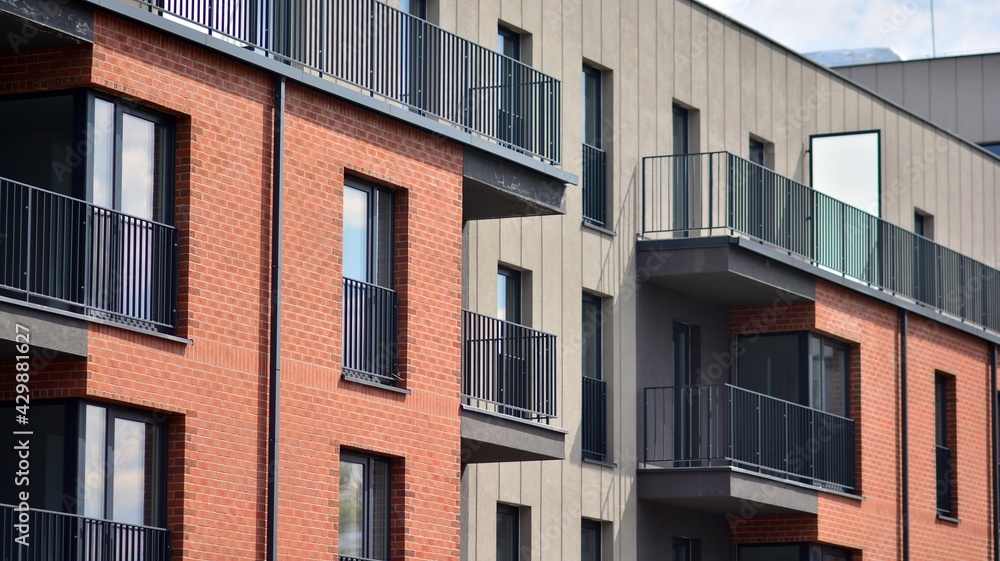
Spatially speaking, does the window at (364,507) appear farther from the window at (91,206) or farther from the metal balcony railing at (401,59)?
the metal balcony railing at (401,59)

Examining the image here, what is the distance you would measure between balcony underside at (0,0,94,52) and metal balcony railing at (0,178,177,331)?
132cm

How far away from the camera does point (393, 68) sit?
21.5m

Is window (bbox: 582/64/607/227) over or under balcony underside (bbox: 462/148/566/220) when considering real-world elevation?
over

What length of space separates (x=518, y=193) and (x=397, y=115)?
2.60 meters

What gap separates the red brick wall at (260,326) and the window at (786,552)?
32.3ft

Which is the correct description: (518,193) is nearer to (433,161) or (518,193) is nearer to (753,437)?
(433,161)

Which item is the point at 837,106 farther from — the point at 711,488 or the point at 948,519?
the point at 711,488

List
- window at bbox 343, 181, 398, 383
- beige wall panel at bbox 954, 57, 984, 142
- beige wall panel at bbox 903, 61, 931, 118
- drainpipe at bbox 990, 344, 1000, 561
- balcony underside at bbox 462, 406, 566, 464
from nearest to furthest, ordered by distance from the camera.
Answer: window at bbox 343, 181, 398, 383 → balcony underside at bbox 462, 406, 566, 464 → drainpipe at bbox 990, 344, 1000, 561 → beige wall panel at bbox 954, 57, 984, 142 → beige wall panel at bbox 903, 61, 931, 118

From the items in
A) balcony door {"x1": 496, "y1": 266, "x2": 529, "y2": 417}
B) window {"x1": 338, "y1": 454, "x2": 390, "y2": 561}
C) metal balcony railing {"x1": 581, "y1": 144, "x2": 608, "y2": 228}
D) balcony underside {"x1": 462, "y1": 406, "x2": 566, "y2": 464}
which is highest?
metal balcony railing {"x1": 581, "y1": 144, "x2": 608, "y2": 228}

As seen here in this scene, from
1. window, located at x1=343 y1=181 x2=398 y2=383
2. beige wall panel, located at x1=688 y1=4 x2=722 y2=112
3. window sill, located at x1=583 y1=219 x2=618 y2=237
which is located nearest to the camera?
window, located at x1=343 y1=181 x2=398 y2=383

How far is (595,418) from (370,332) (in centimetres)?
711

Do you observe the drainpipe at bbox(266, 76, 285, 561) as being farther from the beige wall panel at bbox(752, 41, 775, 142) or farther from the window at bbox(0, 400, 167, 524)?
the beige wall panel at bbox(752, 41, 775, 142)

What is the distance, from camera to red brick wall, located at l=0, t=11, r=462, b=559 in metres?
17.8

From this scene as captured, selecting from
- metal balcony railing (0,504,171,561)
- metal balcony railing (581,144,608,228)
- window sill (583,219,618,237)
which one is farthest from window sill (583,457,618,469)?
metal balcony railing (0,504,171,561)
